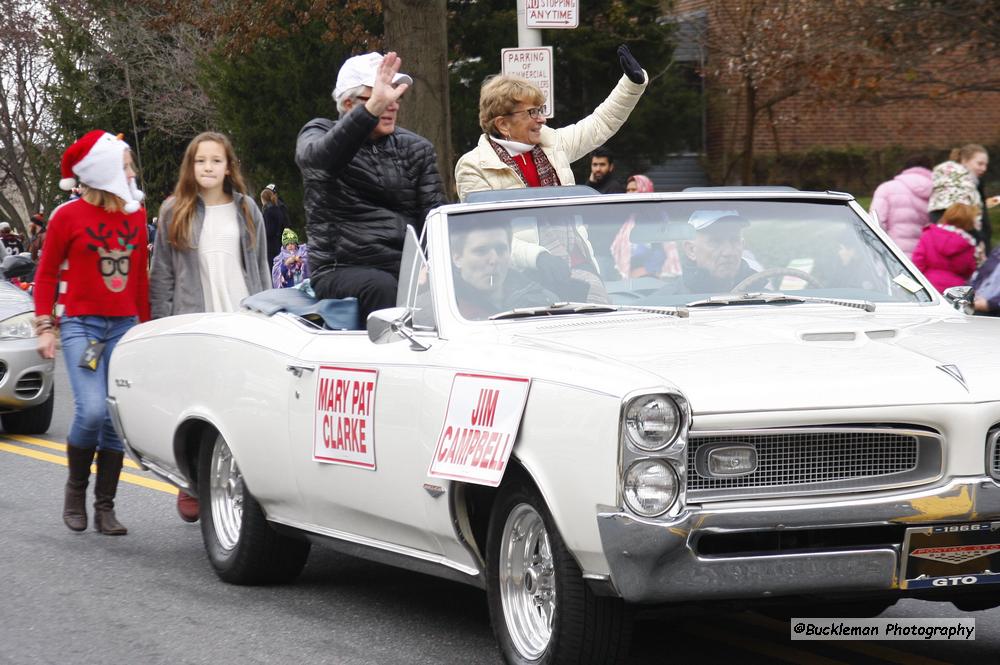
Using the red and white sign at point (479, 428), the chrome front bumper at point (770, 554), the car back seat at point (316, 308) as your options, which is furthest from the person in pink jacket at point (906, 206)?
the chrome front bumper at point (770, 554)

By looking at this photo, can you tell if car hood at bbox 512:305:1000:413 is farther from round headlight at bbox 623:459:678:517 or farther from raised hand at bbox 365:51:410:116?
raised hand at bbox 365:51:410:116

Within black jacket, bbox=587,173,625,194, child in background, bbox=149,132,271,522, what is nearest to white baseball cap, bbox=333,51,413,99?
child in background, bbox=149,132,271,522

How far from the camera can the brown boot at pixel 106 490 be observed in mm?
8172

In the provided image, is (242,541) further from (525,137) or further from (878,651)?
(878,651)

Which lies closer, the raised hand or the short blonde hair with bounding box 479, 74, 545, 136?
the raised hand

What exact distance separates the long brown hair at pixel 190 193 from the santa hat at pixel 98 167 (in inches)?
8.6

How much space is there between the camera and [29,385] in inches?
469

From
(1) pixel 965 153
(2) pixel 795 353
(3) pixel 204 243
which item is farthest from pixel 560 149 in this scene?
(1) pixel 965 153

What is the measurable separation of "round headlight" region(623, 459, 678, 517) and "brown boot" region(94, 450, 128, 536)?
4.46m

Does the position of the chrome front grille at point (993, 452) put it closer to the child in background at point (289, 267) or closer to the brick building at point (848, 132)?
the child in background at point (289, 267)

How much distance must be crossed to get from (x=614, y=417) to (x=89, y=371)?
428 centimetres

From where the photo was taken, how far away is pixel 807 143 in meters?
31.9

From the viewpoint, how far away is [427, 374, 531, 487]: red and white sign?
479 cm

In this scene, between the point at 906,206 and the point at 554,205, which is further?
the point at 906,206
